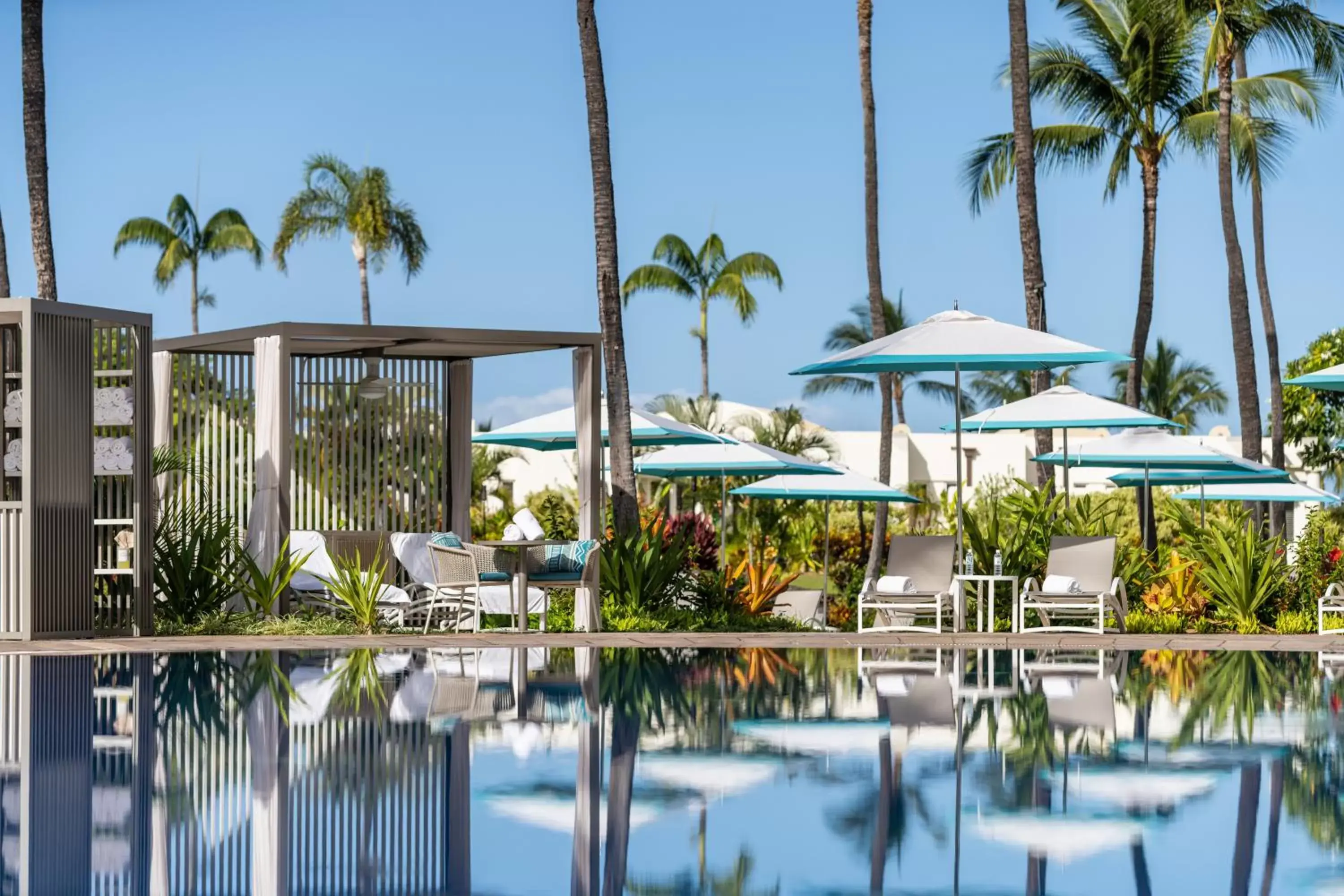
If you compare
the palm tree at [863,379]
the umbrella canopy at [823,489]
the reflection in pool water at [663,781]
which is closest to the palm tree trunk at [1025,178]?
the umbrella canopy at [823,489]

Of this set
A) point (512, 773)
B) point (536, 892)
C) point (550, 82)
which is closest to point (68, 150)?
point (550, 82)

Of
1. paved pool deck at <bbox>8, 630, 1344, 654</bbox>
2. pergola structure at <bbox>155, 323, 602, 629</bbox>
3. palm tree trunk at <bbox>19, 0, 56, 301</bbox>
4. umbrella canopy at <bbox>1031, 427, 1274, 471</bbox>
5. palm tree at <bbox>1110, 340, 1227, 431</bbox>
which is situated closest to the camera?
paved pool deck at <bbox>8, 630, 1344, 654</bbox>

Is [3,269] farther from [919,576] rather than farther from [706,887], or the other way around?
[706,887]

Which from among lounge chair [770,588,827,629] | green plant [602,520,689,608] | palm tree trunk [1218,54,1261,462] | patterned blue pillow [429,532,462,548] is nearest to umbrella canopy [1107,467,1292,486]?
palm tree trunk [1218,54,1261,462]

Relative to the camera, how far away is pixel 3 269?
2291 cm

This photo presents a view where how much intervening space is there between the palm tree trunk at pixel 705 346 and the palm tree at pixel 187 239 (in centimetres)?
→ 1187

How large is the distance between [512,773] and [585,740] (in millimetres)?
1080

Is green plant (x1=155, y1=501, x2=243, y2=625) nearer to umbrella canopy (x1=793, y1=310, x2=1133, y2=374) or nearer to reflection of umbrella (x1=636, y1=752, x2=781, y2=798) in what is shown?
umbrella canopy (x1=793, y1=310, x2=1133, y2=374)

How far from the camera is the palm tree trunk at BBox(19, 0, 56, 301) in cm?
1930

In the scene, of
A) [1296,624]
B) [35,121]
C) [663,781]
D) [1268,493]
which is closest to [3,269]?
[35,121]

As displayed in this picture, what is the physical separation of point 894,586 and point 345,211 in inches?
1344

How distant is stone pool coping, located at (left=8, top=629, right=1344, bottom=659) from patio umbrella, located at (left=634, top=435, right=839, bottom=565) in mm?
5228

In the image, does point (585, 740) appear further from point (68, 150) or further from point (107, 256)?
point (107, 256)

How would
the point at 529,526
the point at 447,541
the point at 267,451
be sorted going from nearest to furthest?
the point at 447,541
the point at 529,526
the point at 267,451
